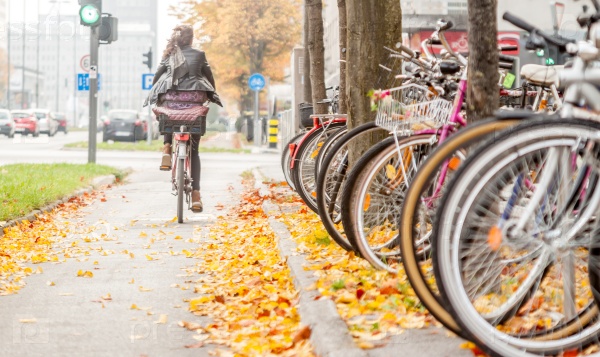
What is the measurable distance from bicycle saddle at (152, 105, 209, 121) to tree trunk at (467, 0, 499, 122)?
558 centimetres

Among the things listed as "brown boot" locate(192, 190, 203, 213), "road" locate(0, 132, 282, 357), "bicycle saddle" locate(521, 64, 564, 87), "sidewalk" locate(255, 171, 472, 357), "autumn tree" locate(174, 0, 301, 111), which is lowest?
"road" locate(0, 132, 282, 357)

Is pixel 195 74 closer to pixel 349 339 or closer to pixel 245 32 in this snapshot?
pixel 349 339

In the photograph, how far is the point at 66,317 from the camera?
5523 mm

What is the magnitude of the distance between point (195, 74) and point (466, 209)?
733 cm

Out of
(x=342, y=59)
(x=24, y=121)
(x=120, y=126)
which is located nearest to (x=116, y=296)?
(x=342, y=59)

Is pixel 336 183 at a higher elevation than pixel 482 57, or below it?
below

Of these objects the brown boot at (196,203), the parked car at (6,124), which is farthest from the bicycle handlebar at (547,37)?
the parked car at (6,124)

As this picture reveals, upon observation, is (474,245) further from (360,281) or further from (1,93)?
(1,93)

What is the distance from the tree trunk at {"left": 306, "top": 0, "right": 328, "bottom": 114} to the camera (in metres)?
13.5

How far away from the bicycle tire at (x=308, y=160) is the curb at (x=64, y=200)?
2.49 m

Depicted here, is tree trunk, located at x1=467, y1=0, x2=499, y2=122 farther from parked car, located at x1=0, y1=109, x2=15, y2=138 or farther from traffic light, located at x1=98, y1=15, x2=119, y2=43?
parked car, located at x1=0, y1=109, x2=15, y2=138

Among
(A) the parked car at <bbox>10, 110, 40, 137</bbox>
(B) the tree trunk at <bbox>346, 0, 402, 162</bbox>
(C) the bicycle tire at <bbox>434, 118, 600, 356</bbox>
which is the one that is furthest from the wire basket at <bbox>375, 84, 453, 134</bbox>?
(A) the parked car at <bbox>10, 110, 40, 137</bbox>

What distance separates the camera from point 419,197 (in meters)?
3.83

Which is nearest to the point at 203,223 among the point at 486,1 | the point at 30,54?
the point at 486,1
